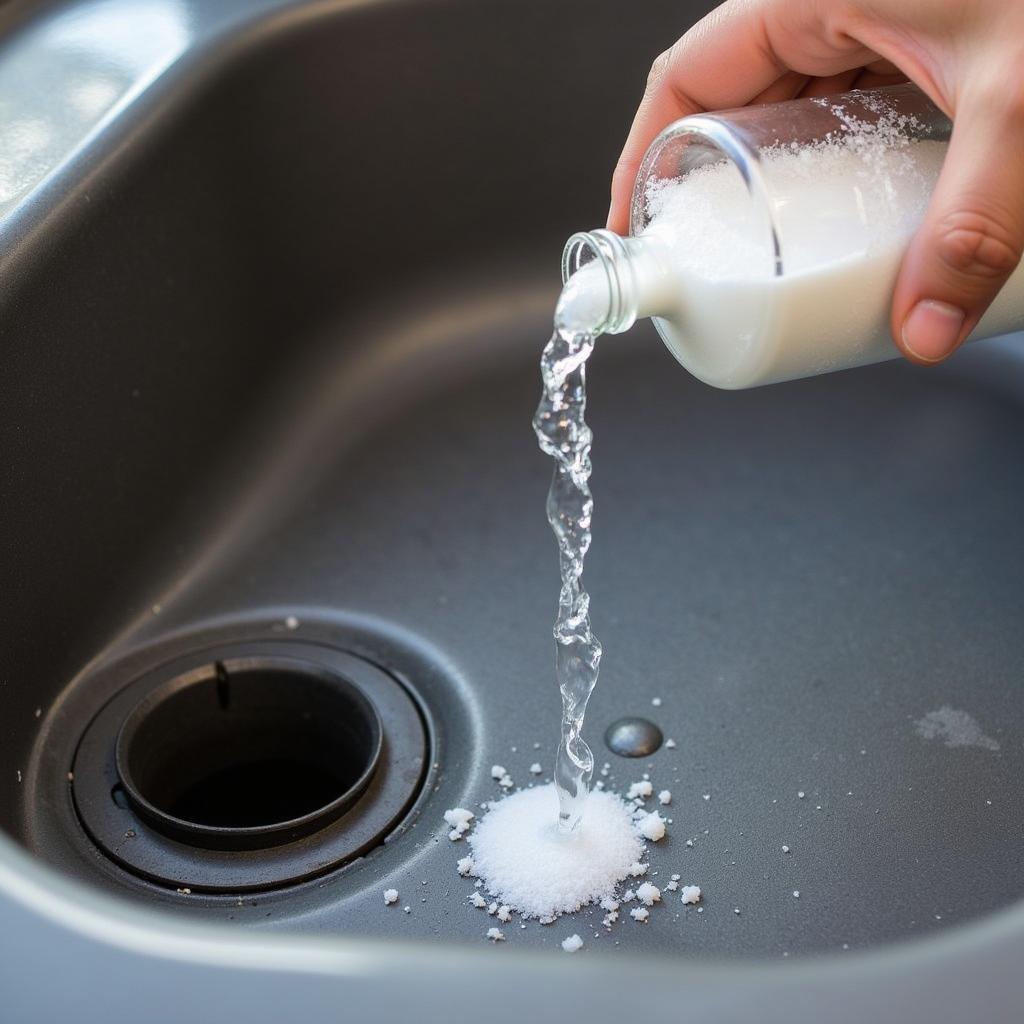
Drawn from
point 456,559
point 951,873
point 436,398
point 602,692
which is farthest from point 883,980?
point 436,398

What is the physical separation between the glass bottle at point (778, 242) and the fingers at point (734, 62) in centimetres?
7

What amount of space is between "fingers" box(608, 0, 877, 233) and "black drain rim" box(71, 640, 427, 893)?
293 millimetres

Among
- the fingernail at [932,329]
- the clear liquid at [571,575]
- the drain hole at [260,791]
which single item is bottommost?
the drain hole at [260,791]

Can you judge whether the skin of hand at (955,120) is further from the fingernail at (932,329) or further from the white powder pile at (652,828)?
the white powder pile at (652,828)

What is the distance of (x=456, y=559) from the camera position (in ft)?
2.78

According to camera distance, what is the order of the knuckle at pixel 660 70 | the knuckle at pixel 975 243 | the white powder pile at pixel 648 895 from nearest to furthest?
the knuckle at pixel 975 243 < the white powder pile at pixel 648 895 < the knuckle at pixel 660 70

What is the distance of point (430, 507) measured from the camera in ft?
2.91

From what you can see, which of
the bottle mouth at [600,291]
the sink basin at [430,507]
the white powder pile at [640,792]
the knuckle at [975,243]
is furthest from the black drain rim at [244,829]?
the knuckle at [975,243]

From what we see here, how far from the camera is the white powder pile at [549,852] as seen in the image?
0.61m

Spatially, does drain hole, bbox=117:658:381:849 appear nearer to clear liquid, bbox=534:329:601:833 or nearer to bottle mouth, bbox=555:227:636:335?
clear liquid, bbox=534:329:601:833

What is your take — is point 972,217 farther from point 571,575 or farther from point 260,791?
point 260,791

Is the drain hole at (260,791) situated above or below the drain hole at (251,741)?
below

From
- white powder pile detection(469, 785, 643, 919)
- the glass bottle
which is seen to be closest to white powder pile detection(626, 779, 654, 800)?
white powder pile detection(469, 785, 643, 919)

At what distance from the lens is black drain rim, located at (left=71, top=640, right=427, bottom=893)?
25.1 inches
